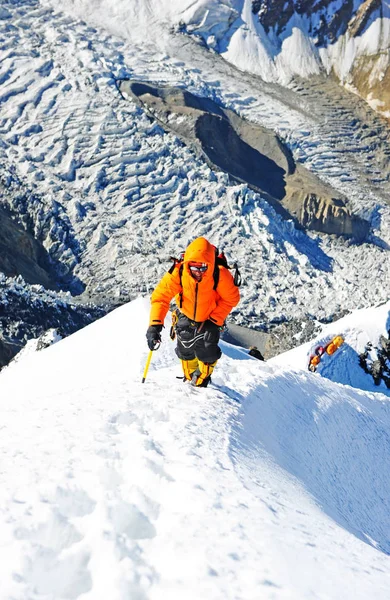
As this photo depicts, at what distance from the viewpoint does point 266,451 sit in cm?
723

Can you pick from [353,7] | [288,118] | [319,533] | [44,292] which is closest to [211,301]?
[319,533]

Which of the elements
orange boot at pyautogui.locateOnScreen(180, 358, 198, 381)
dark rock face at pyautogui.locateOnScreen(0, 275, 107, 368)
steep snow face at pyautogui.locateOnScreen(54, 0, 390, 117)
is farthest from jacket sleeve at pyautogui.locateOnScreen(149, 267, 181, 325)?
steep snow face at pyautogui.locateOnScreen(54, 0, 390, 117)

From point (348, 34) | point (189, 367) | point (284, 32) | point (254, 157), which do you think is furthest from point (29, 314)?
point (348, 34)

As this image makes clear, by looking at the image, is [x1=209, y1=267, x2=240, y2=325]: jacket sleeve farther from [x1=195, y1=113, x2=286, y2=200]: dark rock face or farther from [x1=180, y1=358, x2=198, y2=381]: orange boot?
[x1=195, y1=113, x2=286, y2=200]: dark rock face

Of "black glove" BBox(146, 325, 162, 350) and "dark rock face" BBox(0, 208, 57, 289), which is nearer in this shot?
"black glove" BBox(146, 325, 162, 350)

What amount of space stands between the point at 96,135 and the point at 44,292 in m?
38.2

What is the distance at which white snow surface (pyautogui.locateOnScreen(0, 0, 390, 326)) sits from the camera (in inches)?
2537

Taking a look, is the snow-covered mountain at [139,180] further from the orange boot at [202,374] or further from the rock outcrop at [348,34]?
the orange boot at [202,374]

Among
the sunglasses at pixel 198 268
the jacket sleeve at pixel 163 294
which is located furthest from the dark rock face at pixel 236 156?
the sunglasses at pixel 198 268

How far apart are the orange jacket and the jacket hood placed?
0.01 m

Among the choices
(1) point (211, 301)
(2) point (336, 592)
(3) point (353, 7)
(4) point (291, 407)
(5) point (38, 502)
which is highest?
(3) point (353, 7)

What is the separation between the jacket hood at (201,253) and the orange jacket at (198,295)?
1 centimetres

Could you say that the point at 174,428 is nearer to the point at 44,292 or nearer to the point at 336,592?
the point at 336,592

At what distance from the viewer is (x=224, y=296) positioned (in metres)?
7.98
